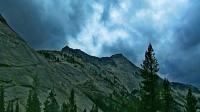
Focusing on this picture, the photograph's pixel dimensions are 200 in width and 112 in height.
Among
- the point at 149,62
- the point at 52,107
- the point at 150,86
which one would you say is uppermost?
the point at 149,62

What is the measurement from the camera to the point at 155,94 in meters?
63.4

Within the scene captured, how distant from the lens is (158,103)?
2475 inches

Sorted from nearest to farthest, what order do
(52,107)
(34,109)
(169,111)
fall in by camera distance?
(169,111) < (34,109) < (52,107)

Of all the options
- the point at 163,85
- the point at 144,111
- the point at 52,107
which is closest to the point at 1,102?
the point at 52,107

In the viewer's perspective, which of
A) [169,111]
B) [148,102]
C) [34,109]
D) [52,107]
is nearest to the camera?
[148,102]

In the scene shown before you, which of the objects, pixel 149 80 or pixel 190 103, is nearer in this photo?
pixel 149 80

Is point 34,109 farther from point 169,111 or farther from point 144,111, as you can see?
point 144,111

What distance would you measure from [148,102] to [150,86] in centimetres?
277

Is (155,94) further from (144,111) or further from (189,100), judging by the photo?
(189,100)

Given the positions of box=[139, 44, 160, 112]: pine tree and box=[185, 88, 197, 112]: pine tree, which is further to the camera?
box=[185, 88, 197, 112]: pine tree

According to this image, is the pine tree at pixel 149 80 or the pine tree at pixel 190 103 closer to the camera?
the pine tree at pixel 149 80

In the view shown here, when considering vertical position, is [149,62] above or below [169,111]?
above

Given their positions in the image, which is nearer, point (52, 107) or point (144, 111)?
point (144, 111)

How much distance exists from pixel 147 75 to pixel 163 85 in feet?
62.4
